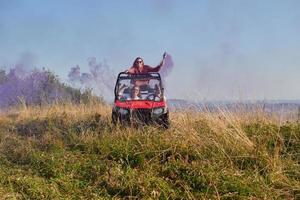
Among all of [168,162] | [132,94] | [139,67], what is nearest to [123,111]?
[132,94]

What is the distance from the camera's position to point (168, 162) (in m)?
5.46

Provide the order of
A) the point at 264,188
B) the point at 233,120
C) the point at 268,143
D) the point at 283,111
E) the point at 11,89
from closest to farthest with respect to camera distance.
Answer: the point at 264,188 → the point at 268,143 → the point at 233,120 → the point at 283,111 → the point at 11,89

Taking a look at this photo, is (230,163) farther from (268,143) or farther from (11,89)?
(11,89)

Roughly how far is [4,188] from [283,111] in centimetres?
511

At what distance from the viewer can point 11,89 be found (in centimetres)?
2383

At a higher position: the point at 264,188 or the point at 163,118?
the point at 163,118

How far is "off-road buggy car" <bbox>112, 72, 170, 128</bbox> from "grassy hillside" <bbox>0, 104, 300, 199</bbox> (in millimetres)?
451

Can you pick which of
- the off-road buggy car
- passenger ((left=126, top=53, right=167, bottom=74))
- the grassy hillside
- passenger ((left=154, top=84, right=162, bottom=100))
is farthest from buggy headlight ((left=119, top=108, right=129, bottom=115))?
passenger ((left=126, top=53, right=167, bottom=74))

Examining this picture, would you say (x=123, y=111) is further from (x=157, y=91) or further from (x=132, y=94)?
(x=157, y=91)

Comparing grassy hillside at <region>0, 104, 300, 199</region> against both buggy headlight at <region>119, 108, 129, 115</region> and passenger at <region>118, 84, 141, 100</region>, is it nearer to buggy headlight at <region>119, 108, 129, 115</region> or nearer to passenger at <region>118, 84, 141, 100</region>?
buggy headlight at <region>119, 108, 129, 115</region>

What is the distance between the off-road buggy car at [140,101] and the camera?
7664mm

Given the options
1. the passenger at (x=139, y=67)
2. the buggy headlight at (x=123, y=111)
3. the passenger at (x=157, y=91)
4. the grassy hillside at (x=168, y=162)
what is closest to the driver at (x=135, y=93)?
the passenger at (x=157, y=91)

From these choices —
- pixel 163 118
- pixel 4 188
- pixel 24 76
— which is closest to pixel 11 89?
pixel 24 76

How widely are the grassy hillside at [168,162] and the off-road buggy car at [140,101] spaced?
0.45 m
